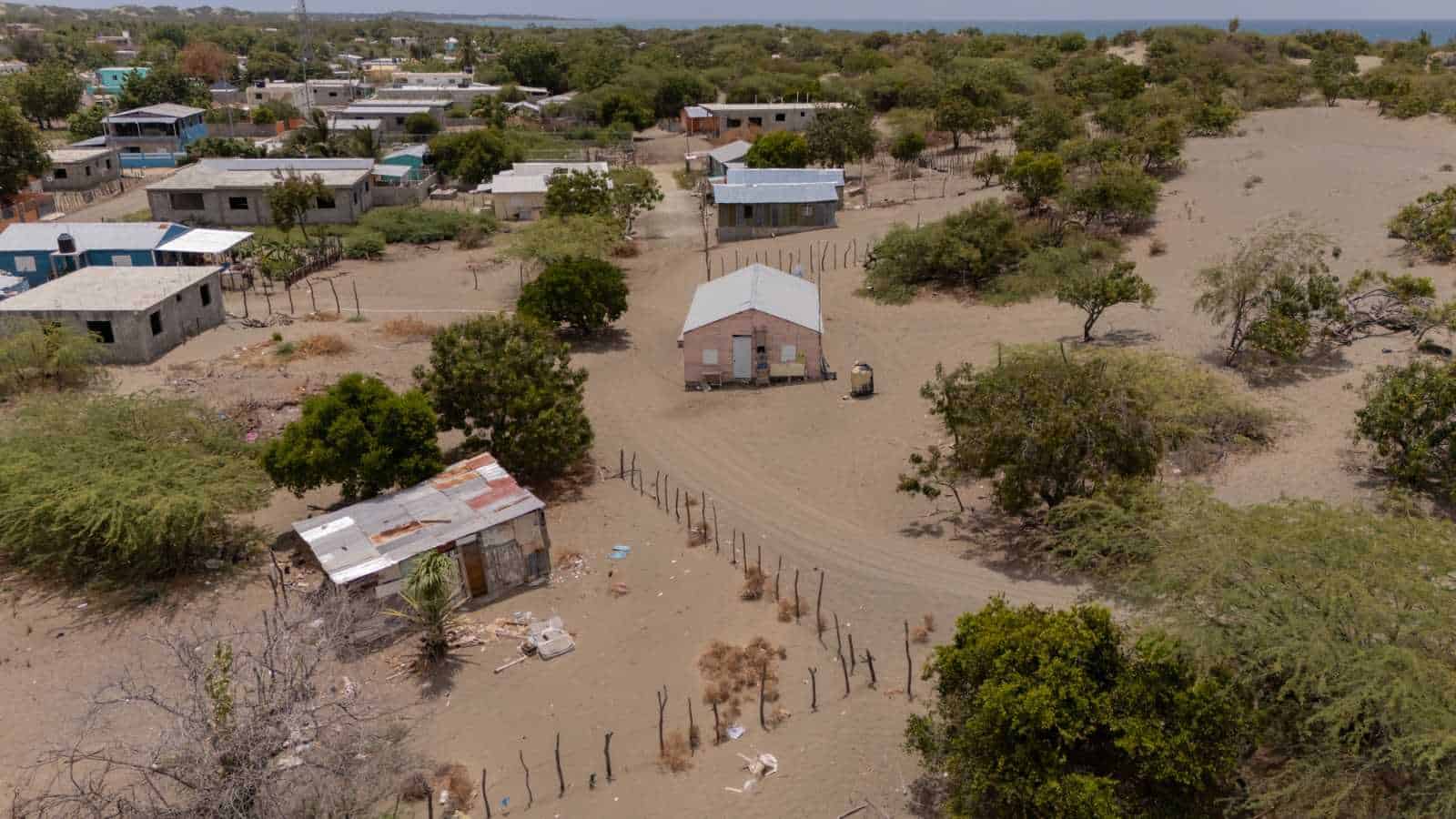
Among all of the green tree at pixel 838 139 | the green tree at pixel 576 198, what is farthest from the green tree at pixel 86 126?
the green tree at pixel 838 139

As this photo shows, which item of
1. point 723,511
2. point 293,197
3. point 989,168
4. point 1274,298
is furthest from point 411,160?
point 1274,298

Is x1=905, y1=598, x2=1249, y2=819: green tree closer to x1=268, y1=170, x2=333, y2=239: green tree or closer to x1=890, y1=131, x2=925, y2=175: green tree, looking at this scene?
x1=268, y1=170, x2=333, y2=239: green tree

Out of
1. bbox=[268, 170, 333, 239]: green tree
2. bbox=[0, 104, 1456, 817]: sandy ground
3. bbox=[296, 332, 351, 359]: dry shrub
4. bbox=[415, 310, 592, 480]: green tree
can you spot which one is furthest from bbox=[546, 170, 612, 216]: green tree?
bbox=[415, 310, 592, 480]: green tree

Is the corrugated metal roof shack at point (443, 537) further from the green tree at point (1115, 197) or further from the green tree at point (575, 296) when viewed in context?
the green tree at point (1115, 197)

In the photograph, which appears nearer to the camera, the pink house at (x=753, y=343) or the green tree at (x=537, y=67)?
the pink house at (x=753, y=343)

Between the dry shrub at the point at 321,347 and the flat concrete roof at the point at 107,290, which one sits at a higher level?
the flat concrete roof at the point at 107,290

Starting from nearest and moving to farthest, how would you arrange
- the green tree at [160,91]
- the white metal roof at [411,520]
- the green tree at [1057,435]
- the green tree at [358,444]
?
the white metal roof at [411,520], the green tree at [1057,435], the green tree at [358,444], the green tree at [160,91]
